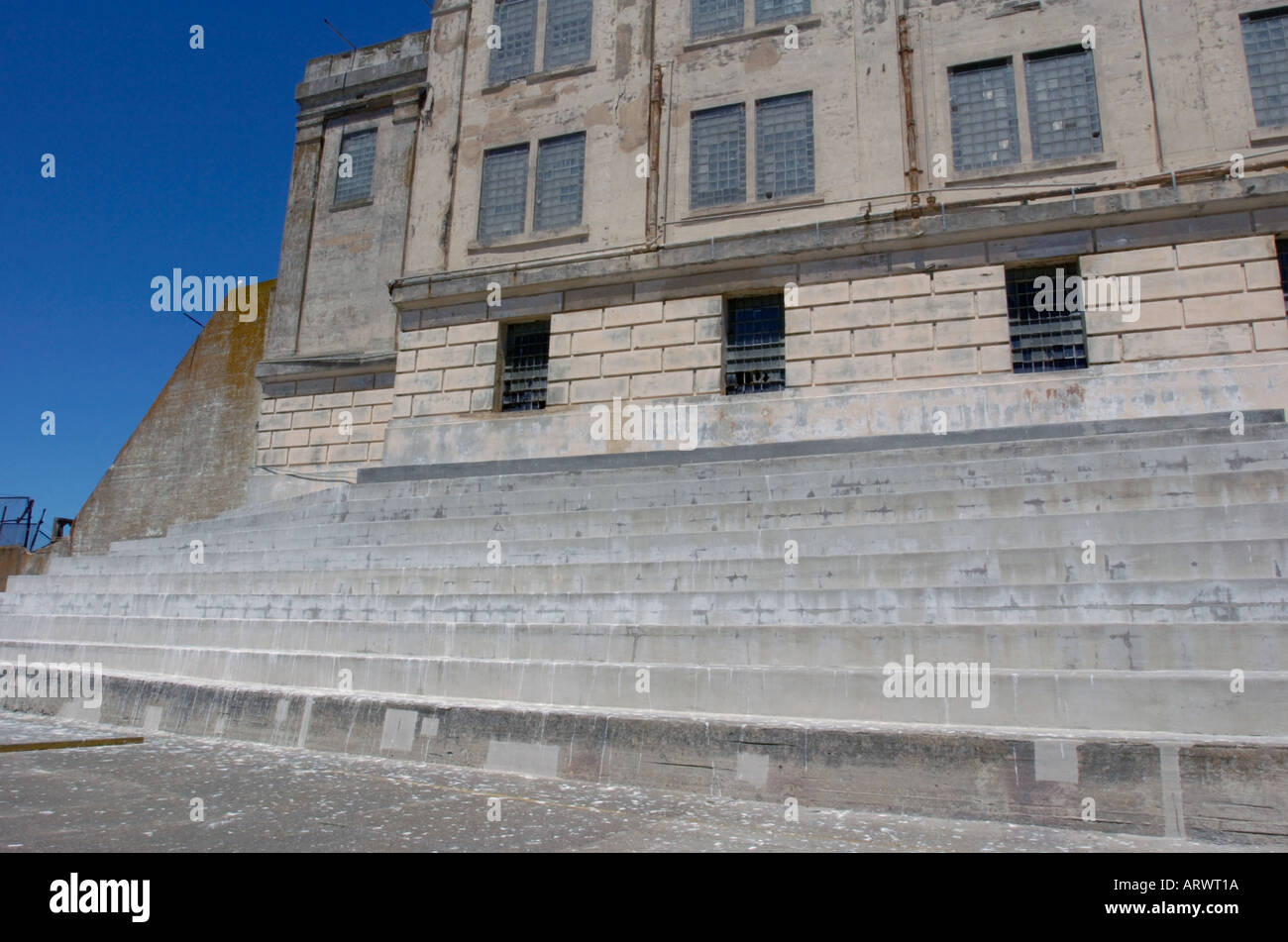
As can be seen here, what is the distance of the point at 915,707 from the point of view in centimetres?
623

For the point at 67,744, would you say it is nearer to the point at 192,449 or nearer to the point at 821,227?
the point at 821,227

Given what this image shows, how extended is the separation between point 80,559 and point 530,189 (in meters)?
12.0

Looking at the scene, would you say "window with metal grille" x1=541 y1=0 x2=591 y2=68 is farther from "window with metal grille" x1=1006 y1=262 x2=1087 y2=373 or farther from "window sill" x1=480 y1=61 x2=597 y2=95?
"window with metal grille" x1=1006 y1=262 x2=1087 y2=373

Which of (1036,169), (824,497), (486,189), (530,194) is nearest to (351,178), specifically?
(486,189)

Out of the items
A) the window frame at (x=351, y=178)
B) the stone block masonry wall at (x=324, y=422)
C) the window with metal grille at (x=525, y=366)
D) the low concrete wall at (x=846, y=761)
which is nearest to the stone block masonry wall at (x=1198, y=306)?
the low concrete wall at (x=846, y=761)

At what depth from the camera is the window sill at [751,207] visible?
16.3m

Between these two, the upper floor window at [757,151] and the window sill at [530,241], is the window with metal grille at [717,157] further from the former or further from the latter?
the window sill at [530,241]

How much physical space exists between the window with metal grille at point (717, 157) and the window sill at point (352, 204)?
10.1m

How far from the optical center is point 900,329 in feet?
48.8

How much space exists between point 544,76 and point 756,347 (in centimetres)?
902

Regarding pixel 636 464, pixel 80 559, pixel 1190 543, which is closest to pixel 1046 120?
pixel 636 464

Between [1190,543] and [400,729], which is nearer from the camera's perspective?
[1190,543]
